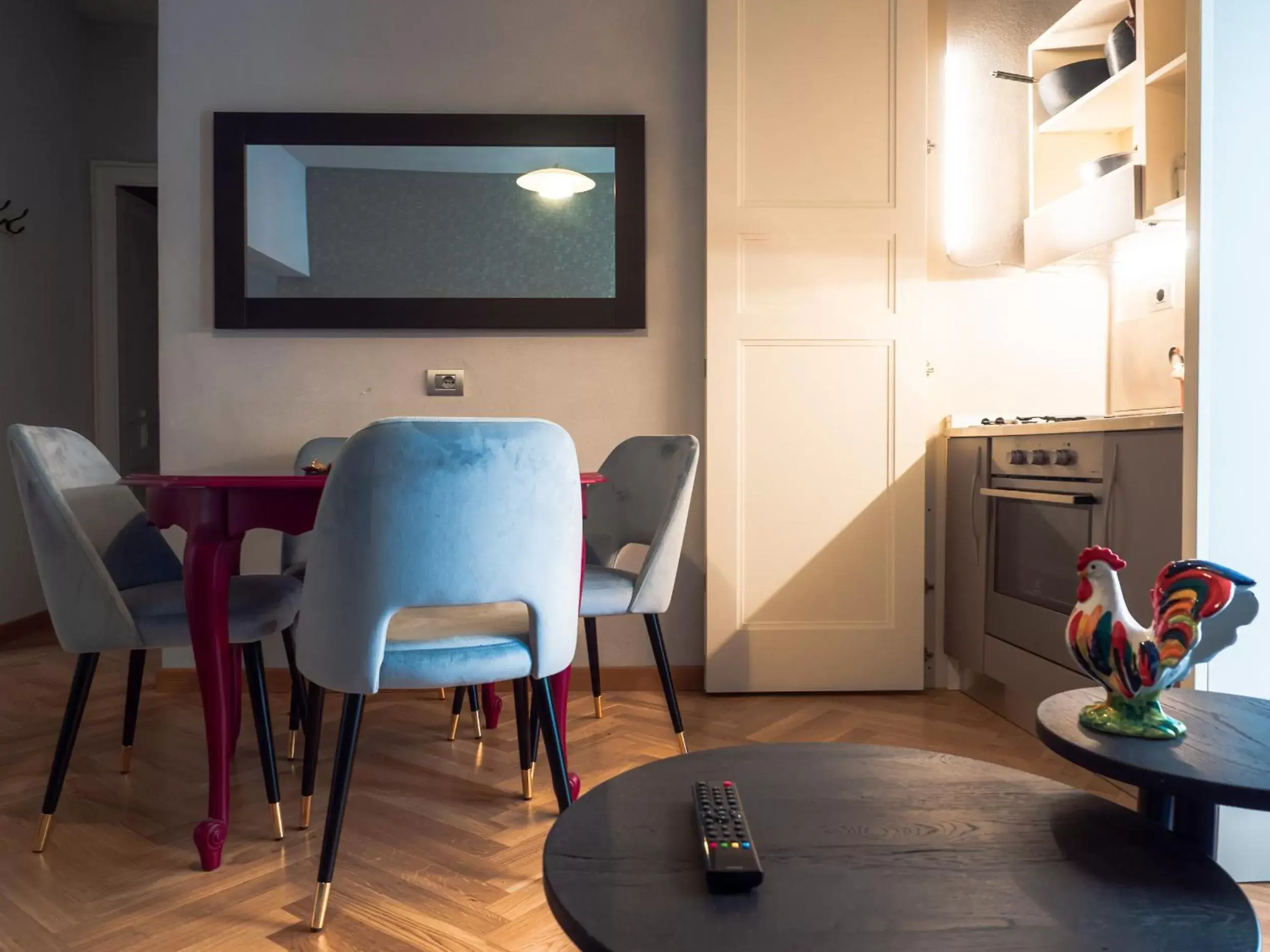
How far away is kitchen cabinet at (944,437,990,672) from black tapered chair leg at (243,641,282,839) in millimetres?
2043

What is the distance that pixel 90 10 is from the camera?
4.31m

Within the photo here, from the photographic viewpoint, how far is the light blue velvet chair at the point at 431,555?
4.83 ft

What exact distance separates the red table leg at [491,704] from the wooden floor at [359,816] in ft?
0.14

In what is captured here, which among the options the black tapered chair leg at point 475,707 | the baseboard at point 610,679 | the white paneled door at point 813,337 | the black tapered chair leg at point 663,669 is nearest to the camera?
the black tapered chair leg at point 663,669

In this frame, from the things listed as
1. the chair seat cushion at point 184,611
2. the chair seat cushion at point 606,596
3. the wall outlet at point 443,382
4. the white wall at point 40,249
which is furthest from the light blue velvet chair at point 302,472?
the white wall at point 40,249

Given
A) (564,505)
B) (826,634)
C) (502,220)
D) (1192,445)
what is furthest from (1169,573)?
(502,220)

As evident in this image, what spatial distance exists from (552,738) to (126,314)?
4214 mm

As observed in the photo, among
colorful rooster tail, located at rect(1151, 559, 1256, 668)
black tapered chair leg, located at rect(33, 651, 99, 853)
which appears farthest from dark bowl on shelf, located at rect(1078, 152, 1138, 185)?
black tapered chair leg, located at rect(33, 651, 99, 853)

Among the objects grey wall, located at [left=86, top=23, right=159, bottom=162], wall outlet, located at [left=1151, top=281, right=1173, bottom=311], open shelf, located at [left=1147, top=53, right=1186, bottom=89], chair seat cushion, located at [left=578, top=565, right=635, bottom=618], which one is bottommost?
chair seat cushion, located at [left=578, top=565, right=635, bottom=618]

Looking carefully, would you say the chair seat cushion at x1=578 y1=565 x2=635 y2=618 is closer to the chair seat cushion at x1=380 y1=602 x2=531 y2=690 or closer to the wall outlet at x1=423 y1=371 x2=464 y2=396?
the chair seat cushion at x1=380 y1=602 x2=531 y2=690

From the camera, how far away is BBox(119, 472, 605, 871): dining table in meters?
1.78

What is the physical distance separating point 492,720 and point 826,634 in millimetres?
1114

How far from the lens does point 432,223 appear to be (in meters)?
3.08

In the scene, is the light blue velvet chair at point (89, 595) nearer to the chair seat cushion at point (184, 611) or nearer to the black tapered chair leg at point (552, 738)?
the chair seat cushion at point (184, 611)
